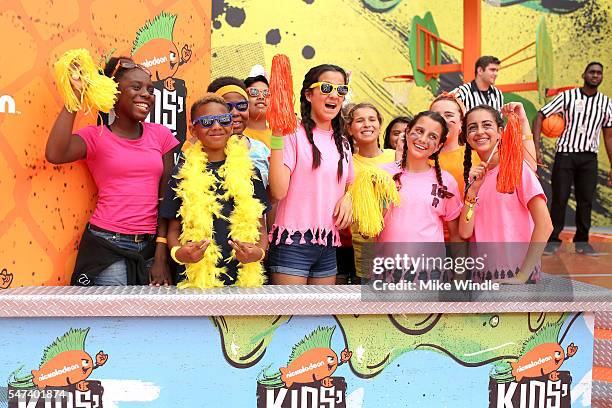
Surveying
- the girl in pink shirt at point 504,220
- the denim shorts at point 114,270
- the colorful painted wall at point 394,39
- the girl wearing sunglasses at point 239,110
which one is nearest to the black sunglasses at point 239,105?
the girl wearing sunglasses at point 239,110

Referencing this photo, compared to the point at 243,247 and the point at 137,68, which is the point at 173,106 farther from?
the point at 243,247

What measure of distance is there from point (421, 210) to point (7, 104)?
5.48 ft

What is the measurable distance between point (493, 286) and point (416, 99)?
6.22 metres

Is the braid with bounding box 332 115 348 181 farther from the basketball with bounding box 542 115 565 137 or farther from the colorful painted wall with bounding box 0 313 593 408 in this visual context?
the basketball with bounding box 542 115 565 137

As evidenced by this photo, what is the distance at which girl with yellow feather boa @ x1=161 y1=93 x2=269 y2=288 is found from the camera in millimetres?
2395

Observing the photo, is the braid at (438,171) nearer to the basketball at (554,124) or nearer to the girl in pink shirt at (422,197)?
the girl in pink shirt at (422,197)

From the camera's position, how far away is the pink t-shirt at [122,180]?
8.12 feet

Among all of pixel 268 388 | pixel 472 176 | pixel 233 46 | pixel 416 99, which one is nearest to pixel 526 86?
pixel 416 99

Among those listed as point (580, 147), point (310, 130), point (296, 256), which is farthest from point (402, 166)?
point (580, 147)

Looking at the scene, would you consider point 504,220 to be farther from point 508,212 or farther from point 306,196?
point 306,196

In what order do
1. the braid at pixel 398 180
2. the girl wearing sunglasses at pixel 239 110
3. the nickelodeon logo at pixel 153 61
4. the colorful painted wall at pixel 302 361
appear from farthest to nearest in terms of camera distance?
the girl wearing sunglasses at pixel 239 110 → the nickelodeon logo at pixel 153 61 → the braid at pixel 398 180 → the colorful painted wall at pixel 302 361

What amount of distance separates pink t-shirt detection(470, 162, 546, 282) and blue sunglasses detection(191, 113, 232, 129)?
1.16m

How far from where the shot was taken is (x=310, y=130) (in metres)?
2.62

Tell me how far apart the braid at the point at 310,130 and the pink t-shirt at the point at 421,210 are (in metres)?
0.37
